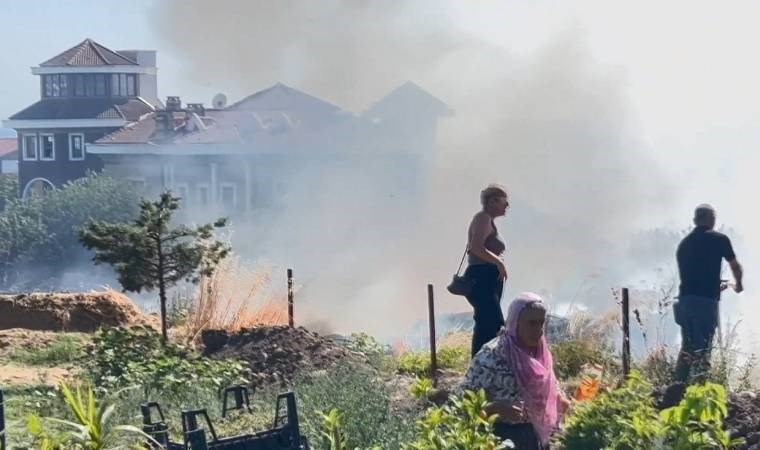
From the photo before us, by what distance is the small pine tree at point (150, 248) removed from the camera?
12.0 m

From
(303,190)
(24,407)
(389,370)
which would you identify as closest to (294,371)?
(389,370)

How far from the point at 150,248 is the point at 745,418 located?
21.7 ft

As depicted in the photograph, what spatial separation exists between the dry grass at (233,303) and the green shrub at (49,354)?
3.95 ft

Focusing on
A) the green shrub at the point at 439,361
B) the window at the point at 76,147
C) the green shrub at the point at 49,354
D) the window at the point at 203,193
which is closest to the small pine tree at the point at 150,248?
the green shrub at the point at 49,354

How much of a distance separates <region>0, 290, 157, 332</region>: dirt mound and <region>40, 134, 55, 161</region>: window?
56.0m

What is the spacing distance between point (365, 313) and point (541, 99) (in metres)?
10.5

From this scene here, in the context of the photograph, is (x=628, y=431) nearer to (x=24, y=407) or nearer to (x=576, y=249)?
(x=24, y=407)

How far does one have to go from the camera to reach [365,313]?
1325 inches

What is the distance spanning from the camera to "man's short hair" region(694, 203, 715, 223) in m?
9.84

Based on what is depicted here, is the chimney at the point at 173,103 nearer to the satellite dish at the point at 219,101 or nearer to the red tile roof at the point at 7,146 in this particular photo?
the satellite dish at the point at 219,101

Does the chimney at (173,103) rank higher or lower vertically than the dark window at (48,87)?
lower

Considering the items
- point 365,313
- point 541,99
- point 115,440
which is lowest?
point 365,313

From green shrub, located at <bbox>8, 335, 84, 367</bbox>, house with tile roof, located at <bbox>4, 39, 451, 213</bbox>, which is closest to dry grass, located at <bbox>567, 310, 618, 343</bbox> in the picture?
green shrub, located at <bbox>8, 335, 84, 367</bbox>

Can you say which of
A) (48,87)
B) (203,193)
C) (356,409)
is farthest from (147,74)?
(356,409)
